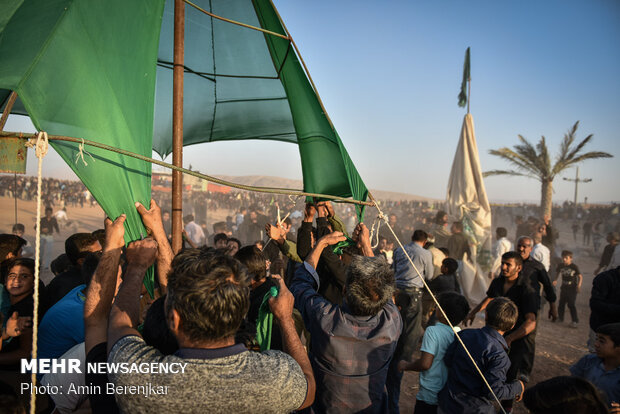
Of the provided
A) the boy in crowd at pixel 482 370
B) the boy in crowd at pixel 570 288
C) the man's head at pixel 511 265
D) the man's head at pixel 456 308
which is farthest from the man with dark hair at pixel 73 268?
the boy in crowd at pixel 570 288

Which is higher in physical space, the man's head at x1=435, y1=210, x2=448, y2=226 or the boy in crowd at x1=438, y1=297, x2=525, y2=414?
the man's head at x1=435, y1=210, x2=448, y2=226

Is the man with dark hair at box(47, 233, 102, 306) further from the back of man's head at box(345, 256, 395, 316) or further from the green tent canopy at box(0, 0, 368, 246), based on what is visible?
the back of man's head at box(345, 256, 395, 316)

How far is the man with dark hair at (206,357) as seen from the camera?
1189mm

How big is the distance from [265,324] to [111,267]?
771 mm

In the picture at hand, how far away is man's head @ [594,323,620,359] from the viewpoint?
2342 mm

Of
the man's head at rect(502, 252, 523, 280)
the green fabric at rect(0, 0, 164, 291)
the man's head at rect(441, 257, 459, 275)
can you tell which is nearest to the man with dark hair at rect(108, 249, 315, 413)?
the green fabric at rect(0, 0, 164, 291)

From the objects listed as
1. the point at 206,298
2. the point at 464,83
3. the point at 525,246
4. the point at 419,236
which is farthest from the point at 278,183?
the point at 206,298

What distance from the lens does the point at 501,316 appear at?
8.47 feet

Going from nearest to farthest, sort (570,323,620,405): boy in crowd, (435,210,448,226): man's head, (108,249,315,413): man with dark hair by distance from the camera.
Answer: (108,249,315,413): man with dark hair
(570,323,620,405): boy in crowd
(435,210,448,226): man's head

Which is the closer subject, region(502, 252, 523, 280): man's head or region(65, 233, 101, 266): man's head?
region(65, 233, 101, 266): man's head

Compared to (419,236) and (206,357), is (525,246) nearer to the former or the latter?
(419,236)

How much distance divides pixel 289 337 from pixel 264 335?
1.21 feet

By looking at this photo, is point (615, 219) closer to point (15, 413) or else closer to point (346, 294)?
point (346, 294)

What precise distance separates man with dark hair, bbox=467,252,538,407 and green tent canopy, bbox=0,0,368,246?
2.04m
